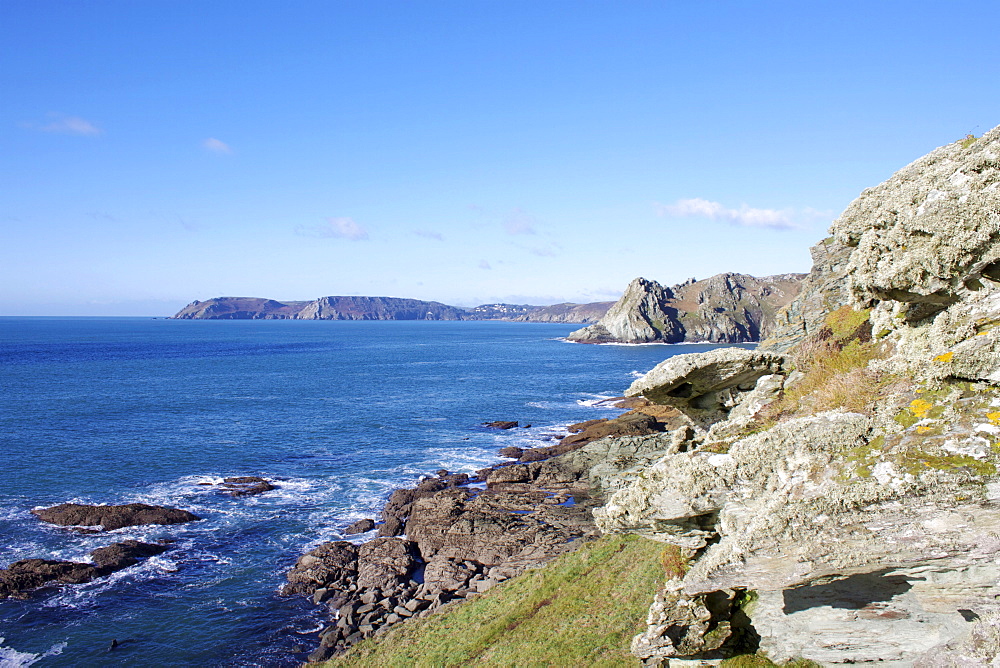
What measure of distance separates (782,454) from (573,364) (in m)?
114

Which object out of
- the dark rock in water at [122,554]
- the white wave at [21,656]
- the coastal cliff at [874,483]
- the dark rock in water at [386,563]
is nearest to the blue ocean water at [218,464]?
the white wave at [21,656]

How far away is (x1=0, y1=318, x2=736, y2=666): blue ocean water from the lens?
76.7ft

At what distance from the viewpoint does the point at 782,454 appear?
32.0 feet

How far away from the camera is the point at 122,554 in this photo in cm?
2916

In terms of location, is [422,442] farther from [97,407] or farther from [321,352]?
[321,352]

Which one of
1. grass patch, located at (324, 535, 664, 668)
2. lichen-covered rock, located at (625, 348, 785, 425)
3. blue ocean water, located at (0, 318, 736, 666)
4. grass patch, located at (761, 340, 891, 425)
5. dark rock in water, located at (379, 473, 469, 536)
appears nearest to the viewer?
grass patch, located at (761, 340, 891, 425)

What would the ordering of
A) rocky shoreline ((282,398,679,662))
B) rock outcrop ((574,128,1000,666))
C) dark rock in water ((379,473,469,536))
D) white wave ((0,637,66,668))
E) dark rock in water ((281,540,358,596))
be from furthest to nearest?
dark rock in water ((379,473,469,536))
dark rock in water ((281,540,358,596))
rocky shoreline ((282,398,679,662))
white wave ((0,637,66,668))
rock outcrop ((574,128,1000,666))

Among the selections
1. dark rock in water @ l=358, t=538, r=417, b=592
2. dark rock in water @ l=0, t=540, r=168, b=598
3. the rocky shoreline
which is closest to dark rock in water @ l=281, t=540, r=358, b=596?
the rocky shoreline

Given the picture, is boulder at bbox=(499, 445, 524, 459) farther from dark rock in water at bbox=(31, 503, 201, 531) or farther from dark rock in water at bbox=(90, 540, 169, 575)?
dark rock in water at bbox=(90, 540, 169, 575)

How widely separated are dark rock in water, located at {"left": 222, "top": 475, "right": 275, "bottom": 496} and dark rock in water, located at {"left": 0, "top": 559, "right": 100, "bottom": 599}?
11.1m

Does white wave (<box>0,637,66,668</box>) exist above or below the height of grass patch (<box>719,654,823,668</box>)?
below

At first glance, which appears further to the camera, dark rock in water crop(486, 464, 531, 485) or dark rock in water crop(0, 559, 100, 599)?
dark rock in water crop(486, 464, 531, 485)

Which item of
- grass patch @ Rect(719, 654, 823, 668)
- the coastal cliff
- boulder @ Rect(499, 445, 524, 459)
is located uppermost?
the coastal cliff

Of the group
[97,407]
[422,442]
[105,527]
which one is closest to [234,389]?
[97,407]
